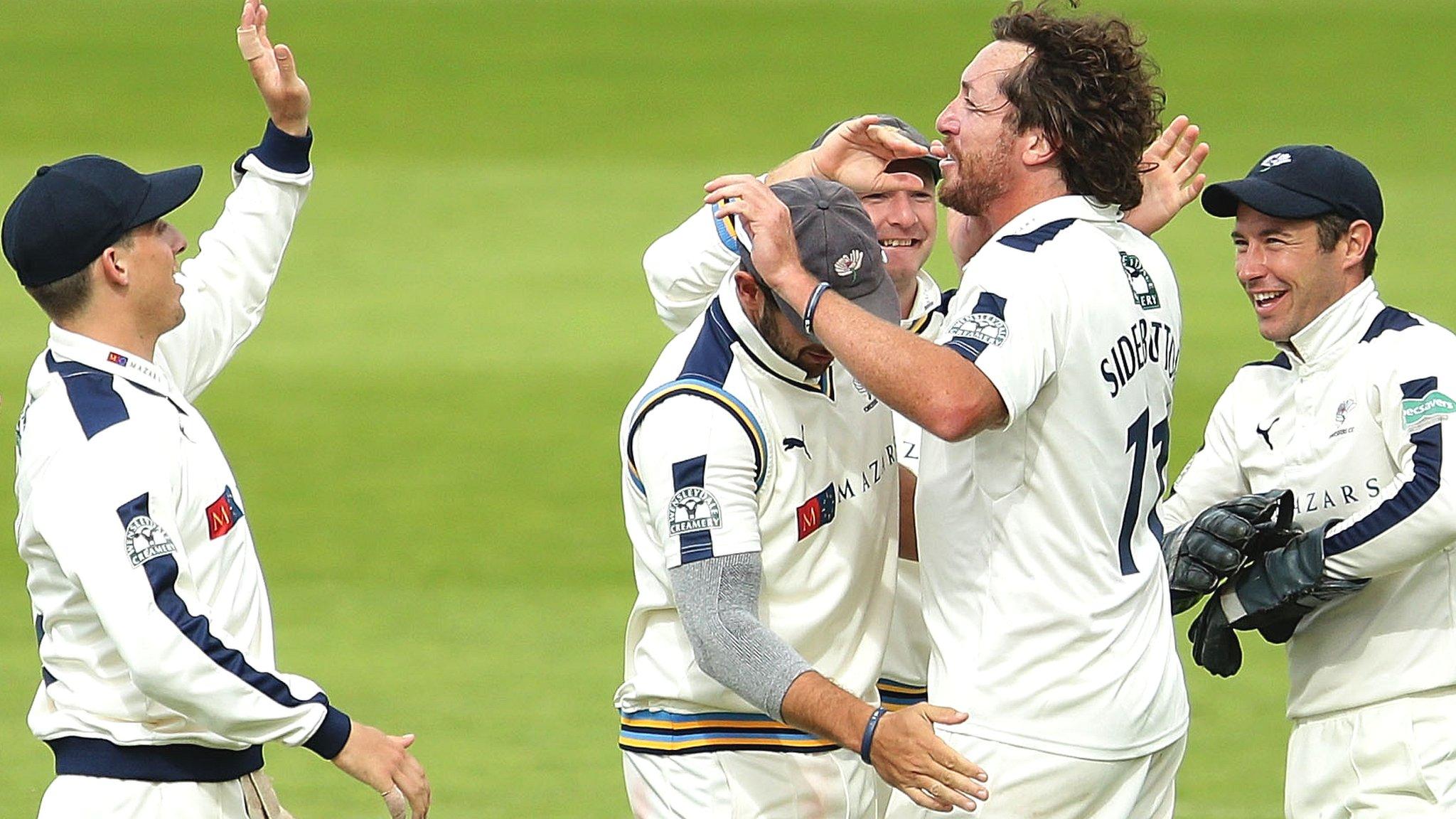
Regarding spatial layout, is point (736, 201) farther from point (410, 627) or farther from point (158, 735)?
point (410, 627)

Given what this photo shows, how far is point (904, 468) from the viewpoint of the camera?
4035mm

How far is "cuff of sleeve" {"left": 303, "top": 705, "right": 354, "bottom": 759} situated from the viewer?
344cm

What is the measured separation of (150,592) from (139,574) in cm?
4

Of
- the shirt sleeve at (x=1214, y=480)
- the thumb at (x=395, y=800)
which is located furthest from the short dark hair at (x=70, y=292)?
the shirt sleeve at (x=1214, y=480)

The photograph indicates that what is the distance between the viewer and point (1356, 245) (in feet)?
14.1

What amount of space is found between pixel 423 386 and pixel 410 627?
142 inches

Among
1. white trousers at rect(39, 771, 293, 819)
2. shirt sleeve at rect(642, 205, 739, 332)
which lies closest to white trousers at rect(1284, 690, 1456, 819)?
shirt sleeve at rect(642, 205, 739, 332)

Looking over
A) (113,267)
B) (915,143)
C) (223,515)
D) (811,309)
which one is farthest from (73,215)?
(915,143)

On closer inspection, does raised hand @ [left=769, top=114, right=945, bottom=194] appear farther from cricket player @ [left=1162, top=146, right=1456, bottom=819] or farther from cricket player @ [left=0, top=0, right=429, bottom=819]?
cricket player @ [left=0, top=0, right=429, bottom=819]

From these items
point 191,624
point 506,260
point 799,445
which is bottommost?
point 191,624

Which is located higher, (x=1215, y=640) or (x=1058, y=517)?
(x=1058, y=517)

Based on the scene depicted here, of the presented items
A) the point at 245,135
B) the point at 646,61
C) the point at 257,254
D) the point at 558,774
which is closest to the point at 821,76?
the point at 646,61

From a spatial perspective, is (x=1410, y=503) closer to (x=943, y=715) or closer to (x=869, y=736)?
(x=943, y=715)

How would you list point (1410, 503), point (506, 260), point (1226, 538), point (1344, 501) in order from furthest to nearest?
point (506, 260)
point (1344, 501)
point (1226, 538)
point (1410, 503)
